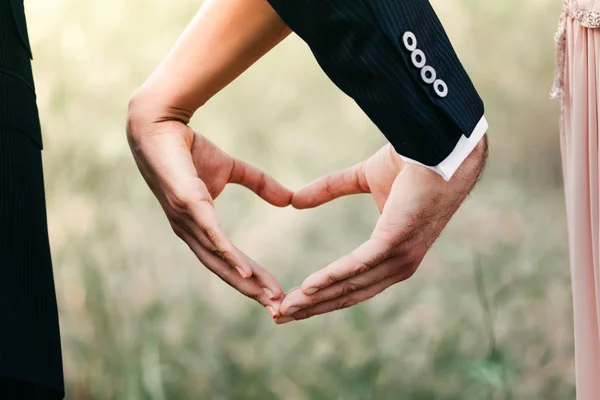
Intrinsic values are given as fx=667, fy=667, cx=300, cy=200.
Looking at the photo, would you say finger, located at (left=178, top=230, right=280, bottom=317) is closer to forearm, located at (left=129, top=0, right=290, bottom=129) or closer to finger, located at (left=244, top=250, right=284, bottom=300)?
finger, located at (left=244, top=250, right=284, bottom=300)

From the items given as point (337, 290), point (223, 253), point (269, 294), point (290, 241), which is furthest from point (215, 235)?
point (290, 241)

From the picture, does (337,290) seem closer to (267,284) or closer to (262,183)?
(267,284)

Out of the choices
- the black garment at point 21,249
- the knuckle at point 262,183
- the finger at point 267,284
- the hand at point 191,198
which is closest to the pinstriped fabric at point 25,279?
the black garment at point 21,249

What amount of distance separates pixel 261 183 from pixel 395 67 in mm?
492

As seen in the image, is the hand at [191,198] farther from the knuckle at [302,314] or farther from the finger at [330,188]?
the finger at [330,188]

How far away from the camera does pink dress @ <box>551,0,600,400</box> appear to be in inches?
51.2

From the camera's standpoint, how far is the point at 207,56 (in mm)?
1266

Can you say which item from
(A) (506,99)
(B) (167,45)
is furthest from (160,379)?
(A) (506,99)

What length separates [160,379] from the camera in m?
1.65

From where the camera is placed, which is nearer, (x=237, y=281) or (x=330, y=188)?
(x=237, y=281)

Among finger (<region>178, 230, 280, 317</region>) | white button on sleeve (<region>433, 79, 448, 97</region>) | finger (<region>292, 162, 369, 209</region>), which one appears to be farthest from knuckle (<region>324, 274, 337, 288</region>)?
white button on sleeve (<region>433, 79, 448, 97</region>)

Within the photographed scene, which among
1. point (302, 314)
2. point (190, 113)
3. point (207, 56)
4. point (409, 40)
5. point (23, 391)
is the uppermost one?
point (409, 40)

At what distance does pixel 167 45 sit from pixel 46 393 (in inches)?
35.8

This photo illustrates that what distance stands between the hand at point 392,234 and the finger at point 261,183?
0.21 m
